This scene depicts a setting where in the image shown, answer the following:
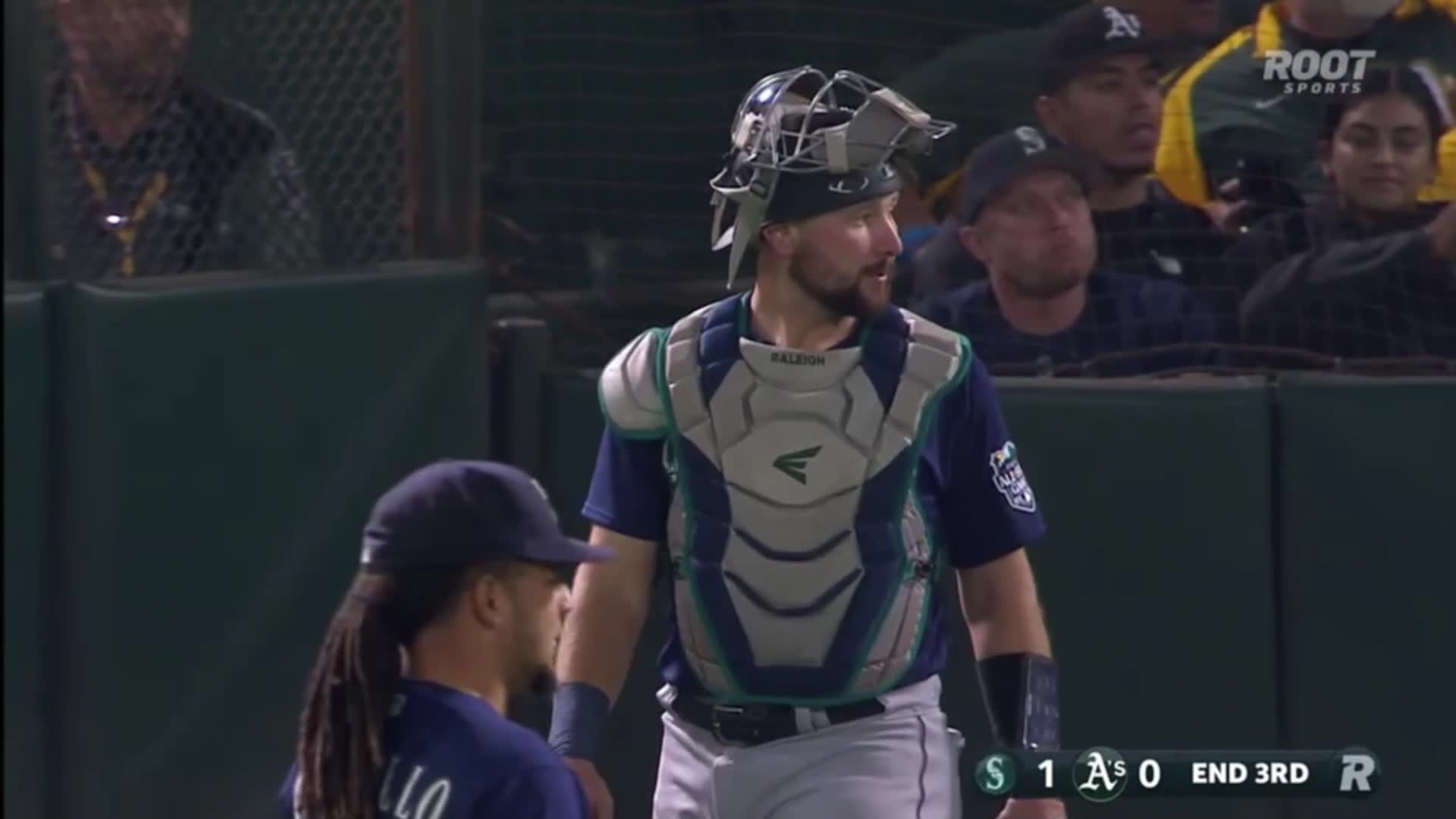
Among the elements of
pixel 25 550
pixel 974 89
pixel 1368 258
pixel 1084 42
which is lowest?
pixel 25 550

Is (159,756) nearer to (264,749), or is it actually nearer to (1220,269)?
(264,749)

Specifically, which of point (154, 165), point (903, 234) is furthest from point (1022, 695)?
point (903, 234)

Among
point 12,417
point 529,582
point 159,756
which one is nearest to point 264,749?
point 159,756

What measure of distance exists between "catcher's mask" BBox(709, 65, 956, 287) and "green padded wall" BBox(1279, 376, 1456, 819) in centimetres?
192

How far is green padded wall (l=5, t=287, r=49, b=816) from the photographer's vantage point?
13.5 ft

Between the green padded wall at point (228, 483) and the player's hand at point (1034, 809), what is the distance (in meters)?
1.70

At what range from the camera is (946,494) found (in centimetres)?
381

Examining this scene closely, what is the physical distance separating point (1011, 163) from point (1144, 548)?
1.00 meters

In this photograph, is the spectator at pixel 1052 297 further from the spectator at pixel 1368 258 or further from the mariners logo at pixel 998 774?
the mariners logo at pixel 998 774

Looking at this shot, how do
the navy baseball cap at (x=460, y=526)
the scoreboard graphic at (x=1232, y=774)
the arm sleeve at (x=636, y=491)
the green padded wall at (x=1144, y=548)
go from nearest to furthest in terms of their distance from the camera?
the navy baseball cap at (x=460, y=526), the arm sleeve at (x=636, y=491), the scoreboard graphic at (x=1232, y=774), the green padded wall at (x=1144, y=548)

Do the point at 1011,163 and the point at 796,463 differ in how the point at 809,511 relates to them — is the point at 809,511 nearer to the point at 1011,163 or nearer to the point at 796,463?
the point at 796,463

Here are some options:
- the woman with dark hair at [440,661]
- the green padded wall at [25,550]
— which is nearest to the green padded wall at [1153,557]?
the green padded wall at [25,550]

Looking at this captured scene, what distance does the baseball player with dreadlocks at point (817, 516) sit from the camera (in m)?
3.73

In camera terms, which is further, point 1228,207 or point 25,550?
point 1228,207
